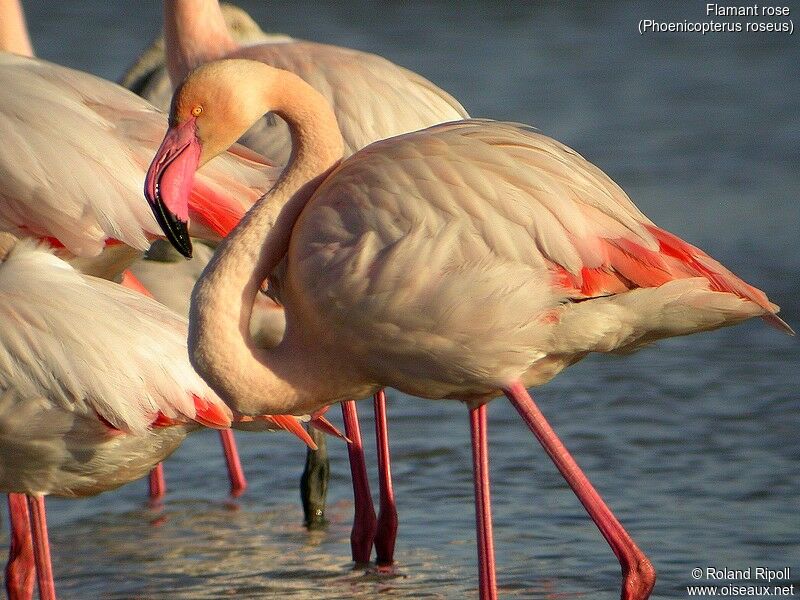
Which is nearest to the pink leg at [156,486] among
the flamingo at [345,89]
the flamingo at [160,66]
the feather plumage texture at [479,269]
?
the flamingo at [345,89]

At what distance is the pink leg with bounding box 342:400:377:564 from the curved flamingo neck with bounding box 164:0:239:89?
4.97 feet

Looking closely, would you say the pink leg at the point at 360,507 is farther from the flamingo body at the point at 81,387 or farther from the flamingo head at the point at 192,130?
the flamingo head at the point at 192,130

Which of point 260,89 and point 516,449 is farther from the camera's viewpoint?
point 516,449

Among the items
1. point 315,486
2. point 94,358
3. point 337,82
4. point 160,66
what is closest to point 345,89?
point 337,82

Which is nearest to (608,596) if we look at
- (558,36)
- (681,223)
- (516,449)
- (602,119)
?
(516,449)

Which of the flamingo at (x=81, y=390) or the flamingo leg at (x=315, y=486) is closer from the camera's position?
the flamingo at (x=81, y=390)

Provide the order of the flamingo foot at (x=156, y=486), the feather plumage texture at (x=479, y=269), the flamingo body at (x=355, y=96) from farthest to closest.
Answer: the flamingo foot at (x=156, y=486), the flamingo body at (x=355, y=96), the feather plumage texture at (x=479, y=269)

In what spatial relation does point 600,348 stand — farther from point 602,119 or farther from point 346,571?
point 602,119

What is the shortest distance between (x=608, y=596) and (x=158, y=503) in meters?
2.10

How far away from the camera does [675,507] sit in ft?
17.3

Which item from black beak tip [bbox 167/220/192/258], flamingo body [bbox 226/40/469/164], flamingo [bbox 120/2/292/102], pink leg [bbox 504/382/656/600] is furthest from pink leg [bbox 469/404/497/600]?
flamingo [bbox 120/2/292/102]

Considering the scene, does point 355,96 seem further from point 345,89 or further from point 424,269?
point 424,269

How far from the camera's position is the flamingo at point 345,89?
5.34 m

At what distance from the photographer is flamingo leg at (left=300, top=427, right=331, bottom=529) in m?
5.57
